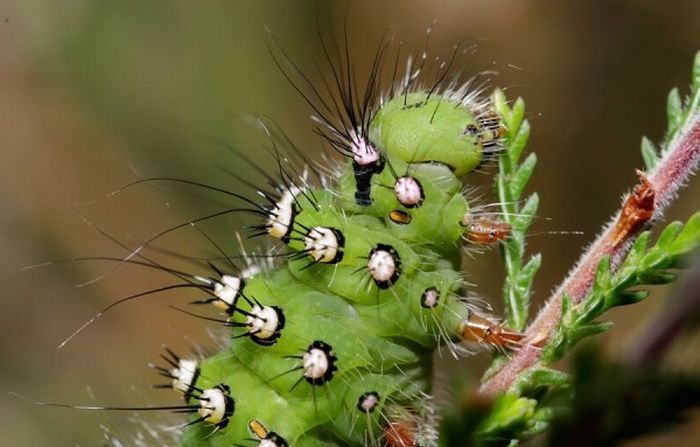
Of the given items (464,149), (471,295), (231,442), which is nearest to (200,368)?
(231,442)

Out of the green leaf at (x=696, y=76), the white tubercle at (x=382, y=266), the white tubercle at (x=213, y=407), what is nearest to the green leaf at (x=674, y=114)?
the green leaf at (x=696, y=76)

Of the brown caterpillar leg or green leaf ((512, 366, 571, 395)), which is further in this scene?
the brown caterpillar leg

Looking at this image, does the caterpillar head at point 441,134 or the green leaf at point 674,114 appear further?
the caterpillar head at point 441,134

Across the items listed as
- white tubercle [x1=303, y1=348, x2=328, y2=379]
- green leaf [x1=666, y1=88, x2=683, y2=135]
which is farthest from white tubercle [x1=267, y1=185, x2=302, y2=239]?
green leaf [x1=666, y1=88, x2=683, y2=135]

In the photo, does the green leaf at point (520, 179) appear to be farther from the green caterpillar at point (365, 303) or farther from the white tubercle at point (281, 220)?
the white tubercle at point (281, 220)

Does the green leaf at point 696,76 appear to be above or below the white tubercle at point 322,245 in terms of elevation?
above

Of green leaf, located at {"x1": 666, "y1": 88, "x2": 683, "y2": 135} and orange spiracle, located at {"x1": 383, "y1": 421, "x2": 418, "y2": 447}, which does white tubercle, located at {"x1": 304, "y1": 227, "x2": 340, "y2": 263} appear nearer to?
orange spiracle, located at {"x1": 383, "y1": 421, "x2": 418, "y2": 447}

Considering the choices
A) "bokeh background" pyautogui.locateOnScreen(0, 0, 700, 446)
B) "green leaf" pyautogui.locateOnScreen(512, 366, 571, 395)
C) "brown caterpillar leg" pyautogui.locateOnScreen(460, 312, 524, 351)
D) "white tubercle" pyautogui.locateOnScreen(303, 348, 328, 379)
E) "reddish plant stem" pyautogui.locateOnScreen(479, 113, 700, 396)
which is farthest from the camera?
"bokeh background" pyautogui.locateOnScreen(0, 0, 700, 446)

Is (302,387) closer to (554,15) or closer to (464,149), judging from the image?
(464,149)
